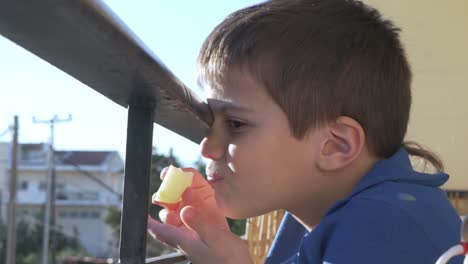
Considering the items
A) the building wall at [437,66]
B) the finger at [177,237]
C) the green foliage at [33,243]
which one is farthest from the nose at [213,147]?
the green foliage at [33,243]

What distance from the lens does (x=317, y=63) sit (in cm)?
109

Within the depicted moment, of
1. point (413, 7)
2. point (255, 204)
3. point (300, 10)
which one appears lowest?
point (255, 204)

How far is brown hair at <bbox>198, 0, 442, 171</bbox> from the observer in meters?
1.08

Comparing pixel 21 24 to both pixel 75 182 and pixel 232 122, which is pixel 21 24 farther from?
pixel 75 182

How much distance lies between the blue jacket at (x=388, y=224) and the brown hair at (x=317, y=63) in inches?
3.3

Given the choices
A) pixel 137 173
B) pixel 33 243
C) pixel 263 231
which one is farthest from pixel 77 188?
pixel 137 173

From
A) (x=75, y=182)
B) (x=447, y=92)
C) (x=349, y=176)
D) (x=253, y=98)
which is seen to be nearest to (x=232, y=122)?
(x=253, y=98)

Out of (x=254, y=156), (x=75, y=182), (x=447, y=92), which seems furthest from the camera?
(x=75, y=182)

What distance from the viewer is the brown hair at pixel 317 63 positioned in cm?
108

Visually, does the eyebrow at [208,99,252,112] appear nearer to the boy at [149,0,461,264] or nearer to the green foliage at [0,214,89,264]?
the boy at [149,0,461,264]

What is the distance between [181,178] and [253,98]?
0.16 metres

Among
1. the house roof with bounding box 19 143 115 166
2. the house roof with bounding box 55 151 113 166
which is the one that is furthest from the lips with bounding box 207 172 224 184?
the house roof with bounding box 55 151 113 166

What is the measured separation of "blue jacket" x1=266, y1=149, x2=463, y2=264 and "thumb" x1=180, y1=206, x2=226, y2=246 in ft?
0.37

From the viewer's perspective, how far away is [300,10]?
1150mm
